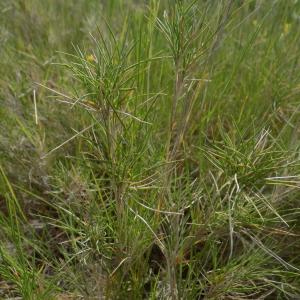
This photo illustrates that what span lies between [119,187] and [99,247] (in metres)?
0.13

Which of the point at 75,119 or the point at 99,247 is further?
the point at 75,119

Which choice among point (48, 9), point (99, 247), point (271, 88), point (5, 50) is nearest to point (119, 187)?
point (99, 247)

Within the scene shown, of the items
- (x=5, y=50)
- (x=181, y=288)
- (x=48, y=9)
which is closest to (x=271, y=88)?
(x=181, y=288)

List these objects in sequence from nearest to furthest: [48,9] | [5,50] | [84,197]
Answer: [84,197], [5,50], [48,9]

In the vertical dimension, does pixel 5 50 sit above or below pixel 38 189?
above

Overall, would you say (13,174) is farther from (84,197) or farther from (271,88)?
(271,88)

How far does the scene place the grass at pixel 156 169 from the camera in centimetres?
98

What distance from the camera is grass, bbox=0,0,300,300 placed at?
98cm

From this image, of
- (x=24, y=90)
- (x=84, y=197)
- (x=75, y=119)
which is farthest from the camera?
(x=24, y=90)

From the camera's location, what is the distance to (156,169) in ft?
3.71

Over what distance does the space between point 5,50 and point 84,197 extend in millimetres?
710

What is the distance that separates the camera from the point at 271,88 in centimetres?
148

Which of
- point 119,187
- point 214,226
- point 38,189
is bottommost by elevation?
point 38,189

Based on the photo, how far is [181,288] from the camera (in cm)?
110
